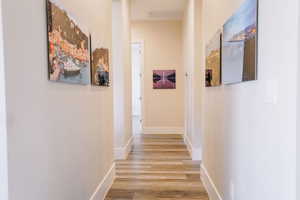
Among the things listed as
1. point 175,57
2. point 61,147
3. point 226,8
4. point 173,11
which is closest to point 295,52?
point 226,8

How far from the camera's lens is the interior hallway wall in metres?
6.29

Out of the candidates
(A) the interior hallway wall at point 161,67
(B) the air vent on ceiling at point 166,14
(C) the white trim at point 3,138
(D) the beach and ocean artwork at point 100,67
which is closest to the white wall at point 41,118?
(C) the white trim at point 3,138

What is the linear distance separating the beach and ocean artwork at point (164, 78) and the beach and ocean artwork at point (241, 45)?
172 inches

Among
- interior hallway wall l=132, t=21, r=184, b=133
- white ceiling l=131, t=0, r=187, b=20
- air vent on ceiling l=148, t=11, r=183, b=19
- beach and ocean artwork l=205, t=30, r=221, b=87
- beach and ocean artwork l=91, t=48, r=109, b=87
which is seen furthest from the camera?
interior hallway wall l=132, t=21, r=184, b=133

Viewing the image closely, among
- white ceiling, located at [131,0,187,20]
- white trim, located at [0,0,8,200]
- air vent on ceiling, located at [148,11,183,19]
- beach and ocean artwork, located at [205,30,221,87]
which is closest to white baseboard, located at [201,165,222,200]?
beach and ocean artwork, located at [205,30,221,87]

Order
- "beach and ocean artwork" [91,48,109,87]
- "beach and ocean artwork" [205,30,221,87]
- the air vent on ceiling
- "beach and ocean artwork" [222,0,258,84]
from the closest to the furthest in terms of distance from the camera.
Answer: "beach and ocean artwork" [222,0,258,84] → "beach and ocean artwork" [205,30,221,87] → "beach and ocean artwork" [91,48,109,87] → the air vent on ceiling

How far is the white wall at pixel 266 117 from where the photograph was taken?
0.98m

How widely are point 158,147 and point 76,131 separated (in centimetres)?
324

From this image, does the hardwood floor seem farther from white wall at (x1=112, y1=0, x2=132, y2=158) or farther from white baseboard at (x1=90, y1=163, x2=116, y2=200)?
white wall at (x1=112, y1=0, x2=132, y2=158)

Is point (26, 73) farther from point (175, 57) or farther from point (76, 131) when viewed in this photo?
point (175, 57)

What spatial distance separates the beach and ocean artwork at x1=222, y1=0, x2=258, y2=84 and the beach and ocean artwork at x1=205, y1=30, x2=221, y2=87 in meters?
0.20

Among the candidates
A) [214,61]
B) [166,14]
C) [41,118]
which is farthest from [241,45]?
[166,14]

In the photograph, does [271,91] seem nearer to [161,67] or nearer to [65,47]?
[65,47]

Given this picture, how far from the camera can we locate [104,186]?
268cm
